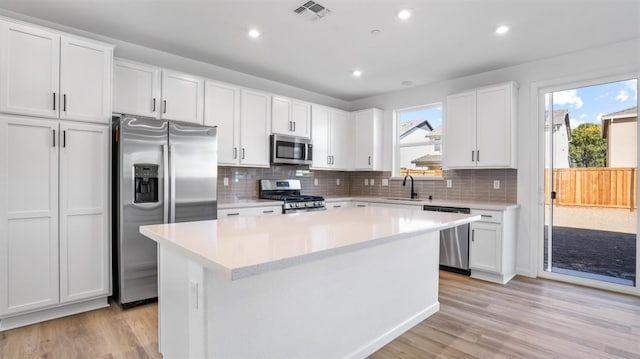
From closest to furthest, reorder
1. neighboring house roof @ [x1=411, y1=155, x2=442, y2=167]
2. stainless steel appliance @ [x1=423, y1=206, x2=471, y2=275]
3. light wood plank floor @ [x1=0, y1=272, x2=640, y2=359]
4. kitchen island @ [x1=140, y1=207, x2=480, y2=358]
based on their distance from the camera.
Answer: kitchen island @ [x1=140, y1=207, x2=480, y2=358] < light wood plank floor @ [x1=0, y1=272, x2=640, y2=359] < stainless steel appliance @ [x1=423, y1=206, x2=471, y2=275] < neighboring house roof @ [x1=411, y1=155, x2=442, y2=167]

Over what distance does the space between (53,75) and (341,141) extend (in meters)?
3.69

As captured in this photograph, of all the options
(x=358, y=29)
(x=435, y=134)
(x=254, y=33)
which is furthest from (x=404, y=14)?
(x=435, y=134)

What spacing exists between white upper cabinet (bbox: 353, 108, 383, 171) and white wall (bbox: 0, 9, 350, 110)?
89cm

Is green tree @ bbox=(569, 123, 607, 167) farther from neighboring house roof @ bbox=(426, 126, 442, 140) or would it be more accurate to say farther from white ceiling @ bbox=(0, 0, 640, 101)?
neighboring house roof @ bbox=(426, 126, 442, 140)

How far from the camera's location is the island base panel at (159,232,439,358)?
141 centimetres

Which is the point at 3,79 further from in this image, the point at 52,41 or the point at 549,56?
the point at 549,56

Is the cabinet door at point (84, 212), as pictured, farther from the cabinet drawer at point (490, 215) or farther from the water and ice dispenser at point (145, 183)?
the cabinet drawer at point (490, 215)

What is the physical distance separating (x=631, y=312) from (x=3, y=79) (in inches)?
213

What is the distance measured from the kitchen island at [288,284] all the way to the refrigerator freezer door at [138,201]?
1.18 m

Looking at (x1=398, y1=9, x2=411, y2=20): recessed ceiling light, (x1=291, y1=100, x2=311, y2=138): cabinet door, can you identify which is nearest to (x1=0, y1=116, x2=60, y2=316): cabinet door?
(x1=291, y1=100, x2=311, y2=138): cabinet door

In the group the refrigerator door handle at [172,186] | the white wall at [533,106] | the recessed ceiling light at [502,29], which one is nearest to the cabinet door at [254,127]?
the refrigerator door handle at [172,186]

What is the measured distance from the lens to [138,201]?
2.91 m

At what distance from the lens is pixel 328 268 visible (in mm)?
1852

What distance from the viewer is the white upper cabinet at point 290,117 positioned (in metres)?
4.34
